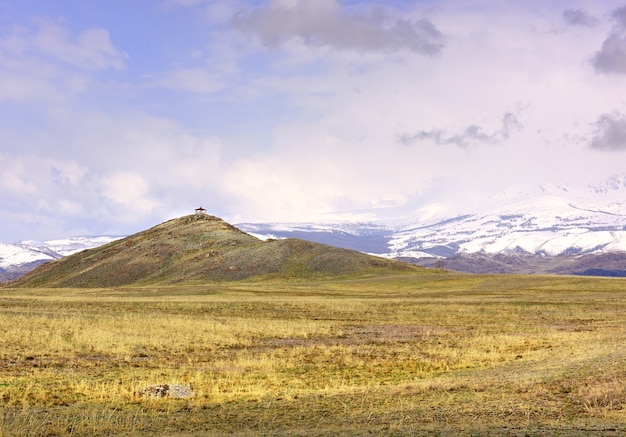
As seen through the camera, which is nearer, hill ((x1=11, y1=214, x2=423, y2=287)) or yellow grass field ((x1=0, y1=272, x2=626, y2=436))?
yellow grass field ((x1=0, y1=272, x2=626, y2=436))

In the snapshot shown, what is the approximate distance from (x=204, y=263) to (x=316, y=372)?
464 ft

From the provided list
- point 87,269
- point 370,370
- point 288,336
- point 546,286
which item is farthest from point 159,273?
point 370,370

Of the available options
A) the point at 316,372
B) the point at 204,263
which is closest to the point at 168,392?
the point at 316,372

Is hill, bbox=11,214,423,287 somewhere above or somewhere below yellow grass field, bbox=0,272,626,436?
above

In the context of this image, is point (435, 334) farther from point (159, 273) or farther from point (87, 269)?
point (87, 269)

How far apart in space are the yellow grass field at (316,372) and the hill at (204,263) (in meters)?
92.8

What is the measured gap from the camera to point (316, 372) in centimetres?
3241

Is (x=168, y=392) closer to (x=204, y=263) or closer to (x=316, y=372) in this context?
(x=316, y=372)

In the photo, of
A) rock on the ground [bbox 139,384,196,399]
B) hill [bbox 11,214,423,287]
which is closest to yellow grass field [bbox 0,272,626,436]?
rock on the ground [bbox 139,384,196,399]

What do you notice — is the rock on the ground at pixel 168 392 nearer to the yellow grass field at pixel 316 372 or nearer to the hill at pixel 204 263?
the yellow grass field at pixel 316 372

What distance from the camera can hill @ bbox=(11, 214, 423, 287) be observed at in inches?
6358

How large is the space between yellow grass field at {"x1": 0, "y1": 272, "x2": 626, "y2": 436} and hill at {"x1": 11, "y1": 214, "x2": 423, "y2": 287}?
304ft

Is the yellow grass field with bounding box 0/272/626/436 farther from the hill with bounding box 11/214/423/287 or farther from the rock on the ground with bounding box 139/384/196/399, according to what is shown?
the hill with bounding box 11/214/423/287

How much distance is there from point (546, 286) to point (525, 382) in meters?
94.5
